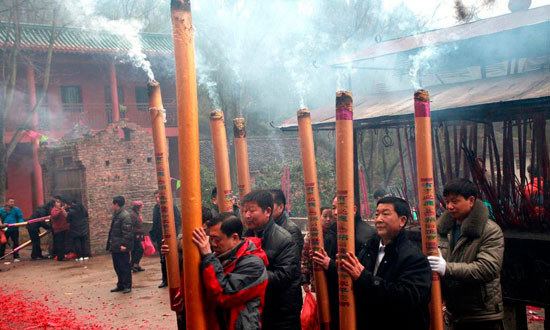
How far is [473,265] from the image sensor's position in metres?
3.55

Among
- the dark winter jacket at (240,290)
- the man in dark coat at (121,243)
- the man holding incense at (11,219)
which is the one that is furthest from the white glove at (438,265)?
the man holding incense at (11,219)

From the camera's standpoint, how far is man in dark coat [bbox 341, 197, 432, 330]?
2.89 metres

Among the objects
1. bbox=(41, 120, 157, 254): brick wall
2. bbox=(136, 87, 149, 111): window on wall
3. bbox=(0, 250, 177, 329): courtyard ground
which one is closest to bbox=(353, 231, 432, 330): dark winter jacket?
bbox=(0, 250, 177, 329): courtyard ground

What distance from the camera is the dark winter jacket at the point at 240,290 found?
9.46 feet

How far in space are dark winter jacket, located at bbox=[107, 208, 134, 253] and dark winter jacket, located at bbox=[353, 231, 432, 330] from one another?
268 inches

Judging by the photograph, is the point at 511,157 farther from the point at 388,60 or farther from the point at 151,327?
the point at 151,327

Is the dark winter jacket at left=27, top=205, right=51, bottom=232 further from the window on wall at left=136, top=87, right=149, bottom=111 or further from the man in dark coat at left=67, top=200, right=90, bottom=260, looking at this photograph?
the window on wall at left=136, top=87, right=149, bottom=111

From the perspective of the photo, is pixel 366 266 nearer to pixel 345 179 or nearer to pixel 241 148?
pixel 345 179

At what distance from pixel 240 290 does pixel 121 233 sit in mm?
6874

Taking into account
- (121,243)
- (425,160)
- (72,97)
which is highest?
(72,97)

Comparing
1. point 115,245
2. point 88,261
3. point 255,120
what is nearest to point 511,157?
point 115,245

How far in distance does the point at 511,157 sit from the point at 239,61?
13.5m

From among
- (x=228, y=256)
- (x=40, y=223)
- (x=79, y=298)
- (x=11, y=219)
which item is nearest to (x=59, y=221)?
(x=40, y=223)

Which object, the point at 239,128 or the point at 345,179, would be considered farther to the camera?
the point at 239,128
